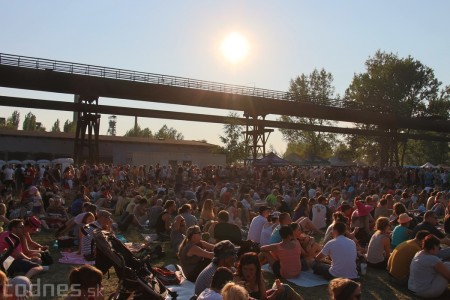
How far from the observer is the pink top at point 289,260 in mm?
7668

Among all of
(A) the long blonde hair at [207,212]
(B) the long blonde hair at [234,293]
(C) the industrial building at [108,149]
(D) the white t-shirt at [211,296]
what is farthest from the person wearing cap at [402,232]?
(C) the industrial building at [108,149]

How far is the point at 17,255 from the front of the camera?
297 inches

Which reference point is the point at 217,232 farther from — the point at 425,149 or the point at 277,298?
the point at 425,149

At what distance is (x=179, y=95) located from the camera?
32219mm

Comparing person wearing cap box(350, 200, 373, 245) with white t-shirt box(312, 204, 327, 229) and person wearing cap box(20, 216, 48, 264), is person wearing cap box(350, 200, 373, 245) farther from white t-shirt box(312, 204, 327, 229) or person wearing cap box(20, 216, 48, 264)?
person wearing cap box(20, 216, 48, 264)

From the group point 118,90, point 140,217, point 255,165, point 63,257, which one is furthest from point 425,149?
point 63,257

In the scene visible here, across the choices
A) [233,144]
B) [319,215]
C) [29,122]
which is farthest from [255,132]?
[29,122]

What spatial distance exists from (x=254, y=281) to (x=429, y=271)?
3312mm

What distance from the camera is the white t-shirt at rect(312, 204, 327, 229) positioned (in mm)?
12758

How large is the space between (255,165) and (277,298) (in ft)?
85.8

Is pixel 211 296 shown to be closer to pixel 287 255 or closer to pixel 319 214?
pixel 287 255

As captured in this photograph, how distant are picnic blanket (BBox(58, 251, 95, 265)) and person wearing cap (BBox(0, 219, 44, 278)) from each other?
1.10m

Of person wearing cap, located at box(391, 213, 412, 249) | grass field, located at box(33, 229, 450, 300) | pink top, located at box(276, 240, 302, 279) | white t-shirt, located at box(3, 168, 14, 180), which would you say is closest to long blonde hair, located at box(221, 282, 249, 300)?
grass field, located at box(33, 229, 450, 300)

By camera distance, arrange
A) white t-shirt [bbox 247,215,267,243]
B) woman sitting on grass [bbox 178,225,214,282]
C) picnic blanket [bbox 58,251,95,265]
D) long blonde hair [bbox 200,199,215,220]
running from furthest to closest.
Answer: long blonde hair [bbox 200,199,215,220], white t-shirt [bbox 247,215,267,243], picnic blanket [bbox 58,251,95,265], woman sitting on grass [bbox 178,225,214,282]
